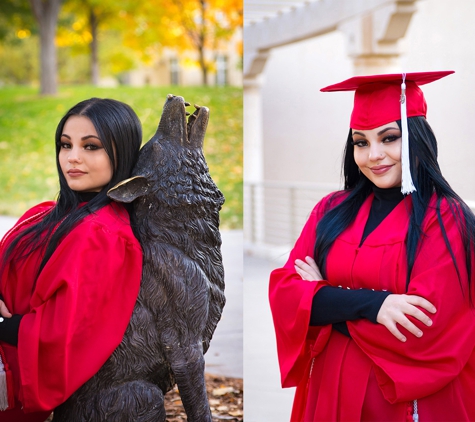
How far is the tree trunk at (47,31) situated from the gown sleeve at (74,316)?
10.6 meters

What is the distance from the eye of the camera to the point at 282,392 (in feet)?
14.5

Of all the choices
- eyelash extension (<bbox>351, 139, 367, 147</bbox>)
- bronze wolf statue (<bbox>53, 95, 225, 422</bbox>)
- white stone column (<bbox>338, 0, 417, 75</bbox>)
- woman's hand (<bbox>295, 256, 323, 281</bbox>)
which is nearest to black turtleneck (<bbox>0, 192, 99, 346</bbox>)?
bronze wolf statue (<bbox>53, 95, 225, 422</bbox>)

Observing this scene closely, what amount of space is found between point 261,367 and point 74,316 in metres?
2.94

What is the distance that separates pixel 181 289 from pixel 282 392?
2.20m

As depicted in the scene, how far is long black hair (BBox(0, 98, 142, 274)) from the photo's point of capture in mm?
2441

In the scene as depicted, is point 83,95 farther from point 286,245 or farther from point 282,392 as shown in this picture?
point 282,392

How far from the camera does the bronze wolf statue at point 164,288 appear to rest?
2441mm

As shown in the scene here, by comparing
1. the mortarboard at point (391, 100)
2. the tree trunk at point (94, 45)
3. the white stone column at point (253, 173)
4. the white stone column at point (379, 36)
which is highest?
the tree trunk at point (94, 45)

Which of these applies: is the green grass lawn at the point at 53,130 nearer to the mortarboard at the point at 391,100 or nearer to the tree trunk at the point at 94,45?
the tree trunk at the point at 94,45

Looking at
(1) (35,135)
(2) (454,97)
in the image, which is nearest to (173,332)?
(2) (454,97)

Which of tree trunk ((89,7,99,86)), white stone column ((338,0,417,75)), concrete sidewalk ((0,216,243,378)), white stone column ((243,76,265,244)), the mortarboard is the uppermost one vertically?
tree trunk ((89,7,99,86))

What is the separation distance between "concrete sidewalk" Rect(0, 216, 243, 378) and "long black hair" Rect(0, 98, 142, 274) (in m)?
2.14

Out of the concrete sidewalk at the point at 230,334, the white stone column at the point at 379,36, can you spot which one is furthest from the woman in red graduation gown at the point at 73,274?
the white stone column at the point at 379,36

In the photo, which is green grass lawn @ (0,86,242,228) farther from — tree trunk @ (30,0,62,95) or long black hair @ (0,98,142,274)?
long black hair @ (0,98,142,274)
